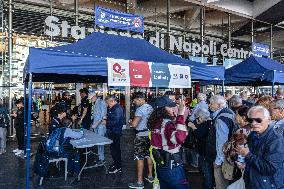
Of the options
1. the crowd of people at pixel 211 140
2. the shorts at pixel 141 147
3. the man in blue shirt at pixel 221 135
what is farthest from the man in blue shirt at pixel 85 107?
the man in blue shirt at pixel 221 135

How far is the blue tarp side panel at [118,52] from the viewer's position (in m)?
6.37

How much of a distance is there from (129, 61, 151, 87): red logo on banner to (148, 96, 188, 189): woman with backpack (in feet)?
9.86

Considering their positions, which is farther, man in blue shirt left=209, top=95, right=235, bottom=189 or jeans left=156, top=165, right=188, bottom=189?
man in blue shirt left=209, top=95, right=235, bottom=189

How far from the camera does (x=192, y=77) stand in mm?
8289

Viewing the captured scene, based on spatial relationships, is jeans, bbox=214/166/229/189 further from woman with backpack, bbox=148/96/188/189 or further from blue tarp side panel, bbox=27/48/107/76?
blue tarp side panel, bbox=27/48/107/76

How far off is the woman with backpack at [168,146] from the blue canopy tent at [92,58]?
2.77 meters

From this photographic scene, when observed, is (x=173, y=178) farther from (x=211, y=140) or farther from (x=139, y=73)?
(x=139, y=73)

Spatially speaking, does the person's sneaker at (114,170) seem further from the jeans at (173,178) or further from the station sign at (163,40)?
the station sign at (163,40)

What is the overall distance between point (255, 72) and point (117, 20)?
24.1 ft

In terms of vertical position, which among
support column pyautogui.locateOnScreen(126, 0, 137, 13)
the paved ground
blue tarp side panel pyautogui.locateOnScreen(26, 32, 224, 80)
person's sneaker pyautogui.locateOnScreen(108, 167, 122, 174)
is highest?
support column pyautogui.locateOnScreen(126, 0, 137, 13)

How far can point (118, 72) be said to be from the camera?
22.8 feet

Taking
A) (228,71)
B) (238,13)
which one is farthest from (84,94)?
(238,13)

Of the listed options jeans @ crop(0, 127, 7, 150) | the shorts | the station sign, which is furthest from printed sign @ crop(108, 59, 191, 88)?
the station sign

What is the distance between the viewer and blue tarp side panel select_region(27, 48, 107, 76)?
5.88 m
